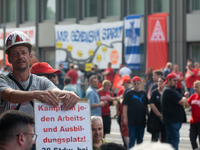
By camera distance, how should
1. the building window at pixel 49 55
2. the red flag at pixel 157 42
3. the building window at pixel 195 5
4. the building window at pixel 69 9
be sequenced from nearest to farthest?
1. the red flag at pixel 157 42
2. the building window at pixel 195 5
3. the building window at pixel 69 9
4. the building window at pixel 49 55

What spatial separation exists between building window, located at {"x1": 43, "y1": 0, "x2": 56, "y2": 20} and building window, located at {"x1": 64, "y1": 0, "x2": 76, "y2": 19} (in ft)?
3.08

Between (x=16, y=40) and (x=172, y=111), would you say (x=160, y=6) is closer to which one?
(x=172, y=111)

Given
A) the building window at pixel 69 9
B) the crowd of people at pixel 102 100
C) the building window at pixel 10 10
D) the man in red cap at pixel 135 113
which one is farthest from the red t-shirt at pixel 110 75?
the man in red cap at pixel 135 113

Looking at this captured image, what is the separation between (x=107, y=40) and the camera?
77.5 feet

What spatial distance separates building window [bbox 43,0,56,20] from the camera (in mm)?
28797

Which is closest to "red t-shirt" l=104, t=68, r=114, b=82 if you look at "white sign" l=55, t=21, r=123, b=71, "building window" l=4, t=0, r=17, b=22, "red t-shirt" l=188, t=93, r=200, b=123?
"white sign" l=55, t=21, r=123, b=71

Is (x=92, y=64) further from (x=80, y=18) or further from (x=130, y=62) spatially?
(x=80, y=18)

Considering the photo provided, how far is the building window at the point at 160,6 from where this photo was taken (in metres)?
23.5

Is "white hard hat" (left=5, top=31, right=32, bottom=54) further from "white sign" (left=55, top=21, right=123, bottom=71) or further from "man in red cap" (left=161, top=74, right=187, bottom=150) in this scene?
"white sign" (left=55, top=21, right=123, bottom=71)

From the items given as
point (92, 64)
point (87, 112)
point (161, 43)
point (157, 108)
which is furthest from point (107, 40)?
point (87, 112)

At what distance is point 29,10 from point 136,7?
900cm

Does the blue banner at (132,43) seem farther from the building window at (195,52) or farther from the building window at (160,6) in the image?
the building window at (195,52)

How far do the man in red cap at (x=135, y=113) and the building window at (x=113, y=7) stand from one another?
660 inches

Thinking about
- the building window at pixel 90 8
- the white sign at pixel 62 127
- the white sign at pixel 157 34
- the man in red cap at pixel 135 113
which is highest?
the building window at pixel 90 8
